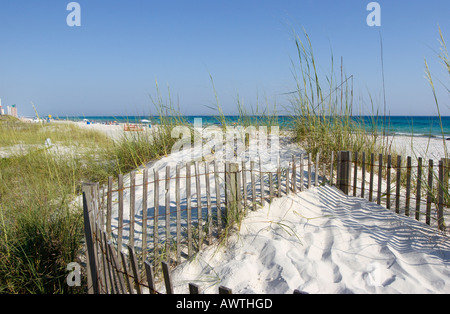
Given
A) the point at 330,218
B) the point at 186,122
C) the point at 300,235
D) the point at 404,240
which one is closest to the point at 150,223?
the point at 300,235

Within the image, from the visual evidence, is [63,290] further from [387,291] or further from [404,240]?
[404,240]

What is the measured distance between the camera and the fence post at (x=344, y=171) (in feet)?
11.2

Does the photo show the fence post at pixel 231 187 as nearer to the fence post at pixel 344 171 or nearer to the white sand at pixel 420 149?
the fence post at pixel 344 171

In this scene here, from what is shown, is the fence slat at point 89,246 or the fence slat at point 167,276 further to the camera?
the fence slat at point 89,246

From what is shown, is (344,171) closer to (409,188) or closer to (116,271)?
(409,188)

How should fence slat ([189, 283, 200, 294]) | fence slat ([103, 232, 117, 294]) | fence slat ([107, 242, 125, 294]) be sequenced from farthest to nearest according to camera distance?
fence slat ([103, 232, 117, 294])
fence slat ([107, 242, 125, 294])
fence slat ([189, 283, 200, 294])

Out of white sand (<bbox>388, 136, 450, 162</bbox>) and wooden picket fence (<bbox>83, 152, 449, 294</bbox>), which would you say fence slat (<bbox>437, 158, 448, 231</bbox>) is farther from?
white sand (<bbox>388, 136, 450, 162</bbox>)

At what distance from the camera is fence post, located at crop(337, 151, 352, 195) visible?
3.43 meters

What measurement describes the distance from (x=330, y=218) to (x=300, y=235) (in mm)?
484

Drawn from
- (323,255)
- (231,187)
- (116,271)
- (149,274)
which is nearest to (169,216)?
(231,187)

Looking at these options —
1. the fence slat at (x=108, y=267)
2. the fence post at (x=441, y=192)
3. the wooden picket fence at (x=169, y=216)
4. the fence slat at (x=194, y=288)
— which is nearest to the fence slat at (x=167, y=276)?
the wooden picket fence at (x=169, y=216)

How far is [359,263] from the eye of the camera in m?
2.18

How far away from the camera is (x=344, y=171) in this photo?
348 centimetres

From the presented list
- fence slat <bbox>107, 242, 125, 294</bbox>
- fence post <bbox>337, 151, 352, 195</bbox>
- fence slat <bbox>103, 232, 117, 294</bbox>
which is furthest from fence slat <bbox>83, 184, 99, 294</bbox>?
fence post <bbox>337, 151, 352, 195</bbox>
